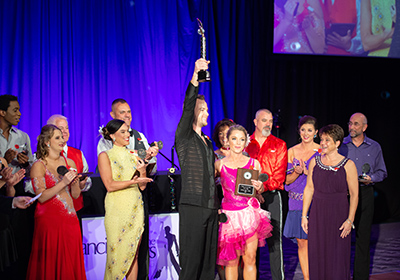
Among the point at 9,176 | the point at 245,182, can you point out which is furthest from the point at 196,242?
the point at 9,176

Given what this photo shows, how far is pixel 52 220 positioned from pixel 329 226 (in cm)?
263

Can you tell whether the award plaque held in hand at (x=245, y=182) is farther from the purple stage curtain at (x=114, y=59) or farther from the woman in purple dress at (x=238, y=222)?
the purple stage curtain at (x=114, y=59)

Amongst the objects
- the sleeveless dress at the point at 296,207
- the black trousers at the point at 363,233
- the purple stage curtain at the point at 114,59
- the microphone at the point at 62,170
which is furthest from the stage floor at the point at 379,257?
the microphone at the point at 62,170

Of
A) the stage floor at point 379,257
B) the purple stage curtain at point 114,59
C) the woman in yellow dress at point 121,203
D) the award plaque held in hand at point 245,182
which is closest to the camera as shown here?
the award plaque held in hand at point 245,182

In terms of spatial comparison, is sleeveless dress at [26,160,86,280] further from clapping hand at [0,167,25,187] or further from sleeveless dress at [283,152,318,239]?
sleeveless dress at [283,152,318,239]

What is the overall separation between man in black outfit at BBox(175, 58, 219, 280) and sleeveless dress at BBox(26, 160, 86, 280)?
112 centimetres

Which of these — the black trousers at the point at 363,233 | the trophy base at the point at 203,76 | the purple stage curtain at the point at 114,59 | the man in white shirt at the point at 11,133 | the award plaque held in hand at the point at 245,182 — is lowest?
the black trousers at the point at 363,233

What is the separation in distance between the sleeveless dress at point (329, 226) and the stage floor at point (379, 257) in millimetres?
1016

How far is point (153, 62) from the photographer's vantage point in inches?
261

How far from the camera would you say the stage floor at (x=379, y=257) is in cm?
487

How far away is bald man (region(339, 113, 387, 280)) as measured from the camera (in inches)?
181

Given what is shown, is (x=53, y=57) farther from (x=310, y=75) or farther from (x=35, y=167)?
(x=310, y=75)

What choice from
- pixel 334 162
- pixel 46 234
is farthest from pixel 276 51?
pixel 46 234

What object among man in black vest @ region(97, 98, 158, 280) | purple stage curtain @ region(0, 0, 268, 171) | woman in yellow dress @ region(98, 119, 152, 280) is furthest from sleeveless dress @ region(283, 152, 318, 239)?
purple stage curtain @ region(0, 0, 268, 171)
